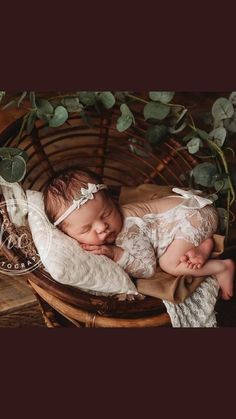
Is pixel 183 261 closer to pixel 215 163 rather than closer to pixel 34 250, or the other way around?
pixel 215 163

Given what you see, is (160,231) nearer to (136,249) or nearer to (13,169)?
(136,249)

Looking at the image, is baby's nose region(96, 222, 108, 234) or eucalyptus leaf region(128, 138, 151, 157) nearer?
baby's nose region(96, 222, 108, 234)

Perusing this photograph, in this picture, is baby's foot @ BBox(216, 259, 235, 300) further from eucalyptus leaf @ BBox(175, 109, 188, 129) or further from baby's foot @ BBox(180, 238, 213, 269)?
eucalyptus leaf @ BBox(175, 109, 188, 129)

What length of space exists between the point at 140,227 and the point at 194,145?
12.1 inches

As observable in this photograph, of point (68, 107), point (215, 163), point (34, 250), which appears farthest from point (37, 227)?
point (215, 163)

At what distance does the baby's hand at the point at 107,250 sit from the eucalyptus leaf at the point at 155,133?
353 mm

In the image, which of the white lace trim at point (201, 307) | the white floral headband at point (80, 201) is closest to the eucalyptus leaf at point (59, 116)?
the white floral headband at point (80, 201)

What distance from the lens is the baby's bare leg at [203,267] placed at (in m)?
1.79

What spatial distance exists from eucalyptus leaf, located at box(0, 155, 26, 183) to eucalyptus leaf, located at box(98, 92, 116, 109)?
0.30m

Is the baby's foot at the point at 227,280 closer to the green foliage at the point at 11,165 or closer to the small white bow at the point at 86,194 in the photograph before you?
the small white bow at the point at 86,194

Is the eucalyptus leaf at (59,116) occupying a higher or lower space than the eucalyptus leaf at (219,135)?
higher

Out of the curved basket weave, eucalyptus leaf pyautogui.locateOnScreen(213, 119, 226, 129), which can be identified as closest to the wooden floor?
the curved basket weave

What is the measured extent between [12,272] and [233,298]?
0.68 meters

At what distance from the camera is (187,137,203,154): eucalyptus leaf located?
6.02ft
